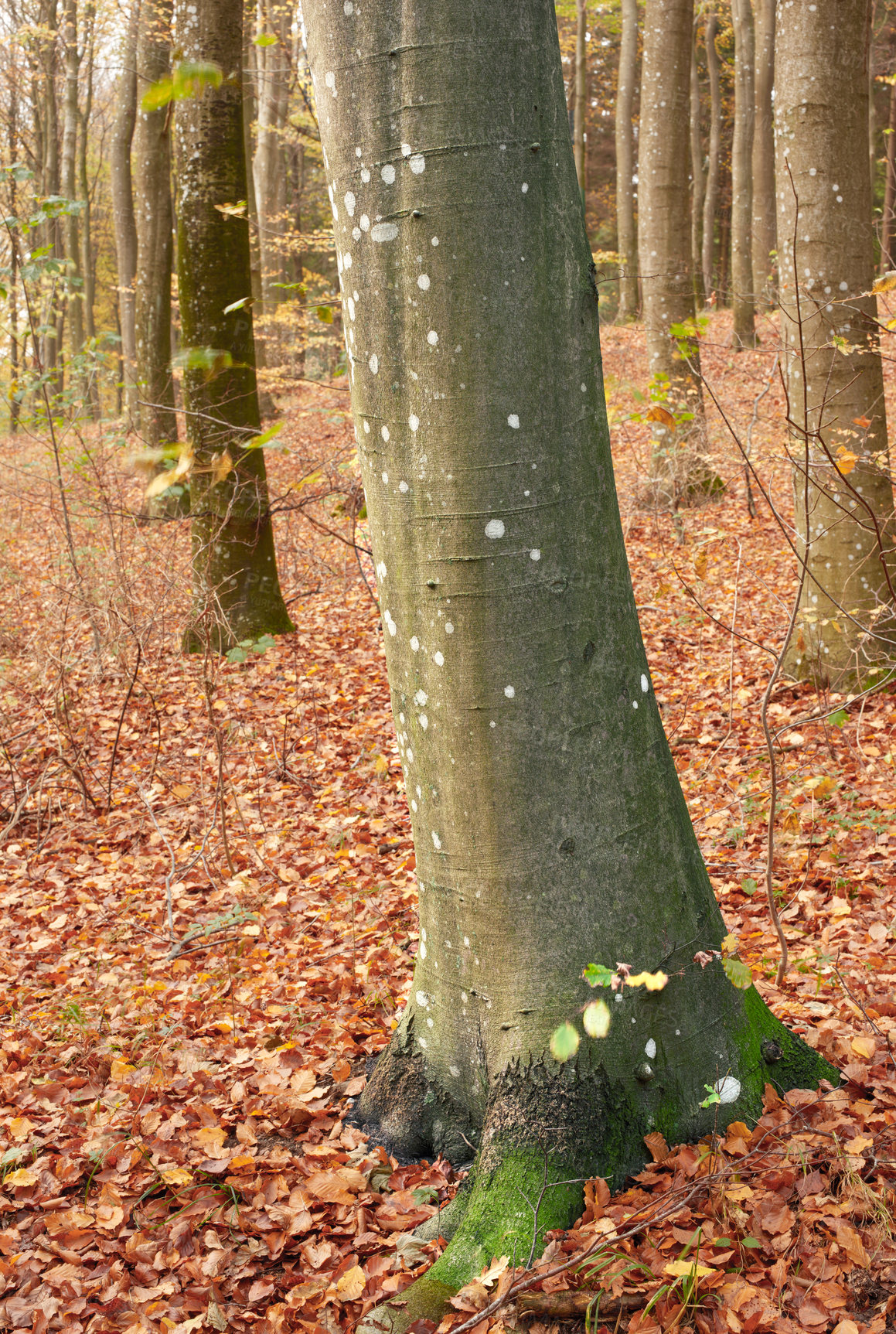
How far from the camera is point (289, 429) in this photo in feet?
55.8

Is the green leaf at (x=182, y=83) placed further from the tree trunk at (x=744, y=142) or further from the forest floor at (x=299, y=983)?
the tree trunk at (x=744, y=142)

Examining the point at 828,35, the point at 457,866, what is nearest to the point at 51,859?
the point at 457,866

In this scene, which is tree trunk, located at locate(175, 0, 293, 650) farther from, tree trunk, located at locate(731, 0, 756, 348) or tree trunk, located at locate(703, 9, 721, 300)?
tree trunk, located at locate(703, 9, 721, 300)

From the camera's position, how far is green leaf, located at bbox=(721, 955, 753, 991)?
2.38m

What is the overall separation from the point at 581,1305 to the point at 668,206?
10109 mm

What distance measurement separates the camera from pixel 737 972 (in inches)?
94.0

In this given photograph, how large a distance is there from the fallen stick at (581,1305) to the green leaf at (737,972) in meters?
0.77

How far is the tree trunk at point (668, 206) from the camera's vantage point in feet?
30.7

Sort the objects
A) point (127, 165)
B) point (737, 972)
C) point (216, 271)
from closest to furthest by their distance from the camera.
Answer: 1. point (737, 972)
2. point (216, 271)
3. point (127, 165)

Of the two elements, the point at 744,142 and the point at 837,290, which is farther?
the point at 744,142

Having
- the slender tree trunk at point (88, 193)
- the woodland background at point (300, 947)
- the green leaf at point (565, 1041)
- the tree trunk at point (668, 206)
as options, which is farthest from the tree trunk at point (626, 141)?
the green leaf at point (565, 1041)

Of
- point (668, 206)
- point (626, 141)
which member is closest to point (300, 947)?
point (668, 206)

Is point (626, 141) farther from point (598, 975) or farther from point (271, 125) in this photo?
point (598, 975)

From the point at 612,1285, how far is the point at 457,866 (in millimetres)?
1005
